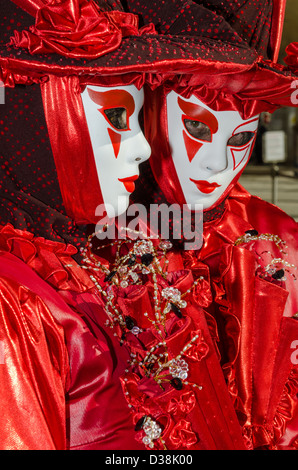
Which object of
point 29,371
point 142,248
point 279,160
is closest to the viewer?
point 29,371

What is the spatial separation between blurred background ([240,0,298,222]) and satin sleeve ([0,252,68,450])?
121 centimetres

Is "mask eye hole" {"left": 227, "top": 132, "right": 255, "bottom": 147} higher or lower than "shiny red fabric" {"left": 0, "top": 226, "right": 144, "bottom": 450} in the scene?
higher

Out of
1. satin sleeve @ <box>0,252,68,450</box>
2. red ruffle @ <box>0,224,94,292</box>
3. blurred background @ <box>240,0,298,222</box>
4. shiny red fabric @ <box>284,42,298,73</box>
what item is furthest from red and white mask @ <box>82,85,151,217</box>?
blurred background @ <box>240,0,298,222</box>

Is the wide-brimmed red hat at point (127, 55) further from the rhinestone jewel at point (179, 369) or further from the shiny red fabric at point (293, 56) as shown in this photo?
the rhinestone jewel at point (179, 369)

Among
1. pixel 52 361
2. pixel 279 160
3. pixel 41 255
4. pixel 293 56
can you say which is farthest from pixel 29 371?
pixel 279 160

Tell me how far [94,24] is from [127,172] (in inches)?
11.0

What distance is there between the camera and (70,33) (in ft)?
2.70

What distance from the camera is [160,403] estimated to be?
3.14 feet

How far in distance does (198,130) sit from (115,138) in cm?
24

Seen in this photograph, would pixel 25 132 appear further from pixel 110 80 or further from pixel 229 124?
pixel 229 124

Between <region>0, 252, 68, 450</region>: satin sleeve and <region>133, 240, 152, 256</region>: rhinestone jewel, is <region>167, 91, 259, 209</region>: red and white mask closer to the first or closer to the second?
<region>133, 240, 152, 256</region>: rhinestone jewel

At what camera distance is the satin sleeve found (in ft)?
2.51

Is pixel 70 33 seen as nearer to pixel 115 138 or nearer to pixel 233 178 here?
pixel 115 138

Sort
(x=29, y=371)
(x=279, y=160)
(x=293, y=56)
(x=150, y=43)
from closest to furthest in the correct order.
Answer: (x=29, y=371)
(x=150, y=43)
(x=293, y=56)
(x=279, y=160)
